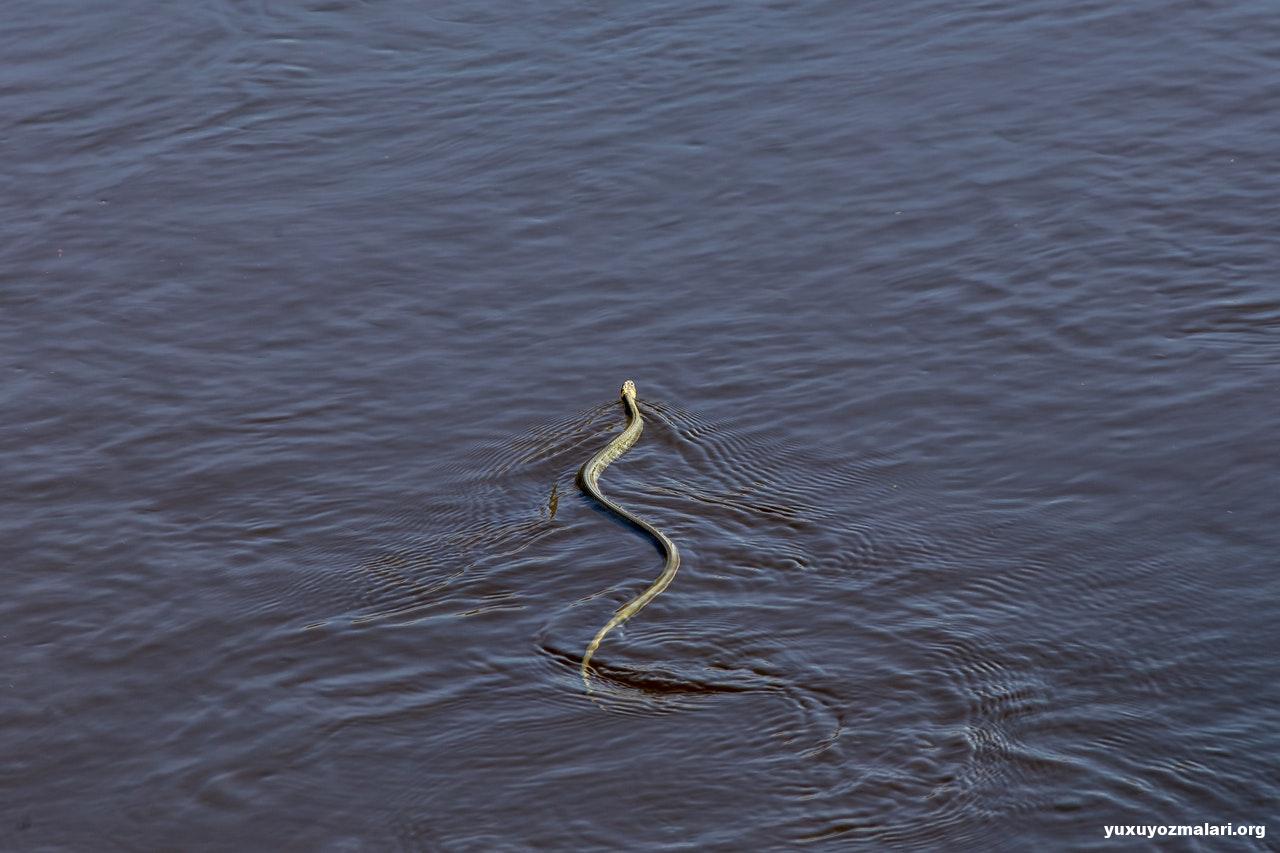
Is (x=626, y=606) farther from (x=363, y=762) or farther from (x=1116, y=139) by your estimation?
(x=1116, y=139)

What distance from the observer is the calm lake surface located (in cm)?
677

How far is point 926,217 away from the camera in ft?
37.7

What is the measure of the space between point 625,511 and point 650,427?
0.87m

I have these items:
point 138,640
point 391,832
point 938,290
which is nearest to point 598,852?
point 391,832

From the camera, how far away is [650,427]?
9.41m

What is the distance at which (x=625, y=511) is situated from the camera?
869cm

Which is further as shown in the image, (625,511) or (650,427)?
(650,427)

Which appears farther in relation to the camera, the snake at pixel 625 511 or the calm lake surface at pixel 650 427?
the snake at pixel 625 511

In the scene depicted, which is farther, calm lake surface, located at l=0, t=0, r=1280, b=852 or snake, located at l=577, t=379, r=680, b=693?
snake, located at l=577, t=379, r=680, b=693

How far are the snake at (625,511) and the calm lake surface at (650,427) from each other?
0.34 ft

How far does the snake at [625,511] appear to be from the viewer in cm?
767

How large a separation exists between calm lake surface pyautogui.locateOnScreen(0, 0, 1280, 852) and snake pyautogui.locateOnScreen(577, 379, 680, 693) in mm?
104

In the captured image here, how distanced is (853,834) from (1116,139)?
7.63 m

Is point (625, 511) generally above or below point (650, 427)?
below
